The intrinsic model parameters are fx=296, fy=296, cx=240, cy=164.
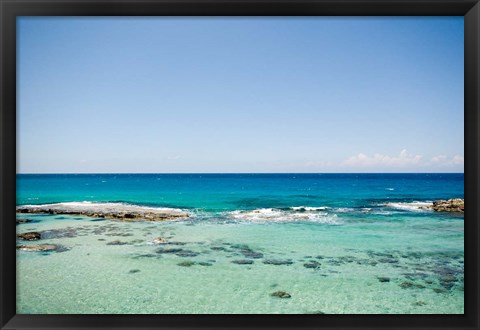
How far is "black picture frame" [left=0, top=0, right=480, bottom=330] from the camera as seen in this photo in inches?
54.4

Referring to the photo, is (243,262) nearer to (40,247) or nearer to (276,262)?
(276,262)

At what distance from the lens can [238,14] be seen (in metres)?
1.43

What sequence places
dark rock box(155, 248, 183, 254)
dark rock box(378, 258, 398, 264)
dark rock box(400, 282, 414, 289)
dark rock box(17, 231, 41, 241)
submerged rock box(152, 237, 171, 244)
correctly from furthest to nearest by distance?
1. submerged rock box(152, 237, 171, 244)
2. dark rock box(17, 231, 41, 241)
3. dark rock box(155, 248, 183, 254)
4. dark rock box(378, 258, 398, 264)
5. dark rock box(400, 282, 414, 289)

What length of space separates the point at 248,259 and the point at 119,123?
821 centimetres

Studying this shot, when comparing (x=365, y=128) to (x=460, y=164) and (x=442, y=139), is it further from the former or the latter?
(x=460, y=164)

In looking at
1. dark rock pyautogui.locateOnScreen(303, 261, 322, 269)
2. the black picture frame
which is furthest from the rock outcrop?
dark rock pyautogui.locateOnScreen(303, 261, 322, 269)

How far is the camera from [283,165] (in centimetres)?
1218

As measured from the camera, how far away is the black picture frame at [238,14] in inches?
54.4

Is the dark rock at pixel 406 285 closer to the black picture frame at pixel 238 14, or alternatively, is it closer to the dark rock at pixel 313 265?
the dark rock at pixel 313 265

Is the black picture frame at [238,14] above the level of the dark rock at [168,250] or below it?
above

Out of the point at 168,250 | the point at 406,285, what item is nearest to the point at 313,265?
the point at 406,285

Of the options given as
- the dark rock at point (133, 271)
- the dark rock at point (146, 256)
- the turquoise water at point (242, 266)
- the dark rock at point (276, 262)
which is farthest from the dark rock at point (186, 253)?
the dark rock at point (276, 262)

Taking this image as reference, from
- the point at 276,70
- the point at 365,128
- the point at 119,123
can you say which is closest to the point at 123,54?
the point at 276,70

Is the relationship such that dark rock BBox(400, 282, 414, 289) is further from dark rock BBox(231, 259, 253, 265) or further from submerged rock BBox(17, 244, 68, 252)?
submerged rock BBox(17, 244, 68, 252)
